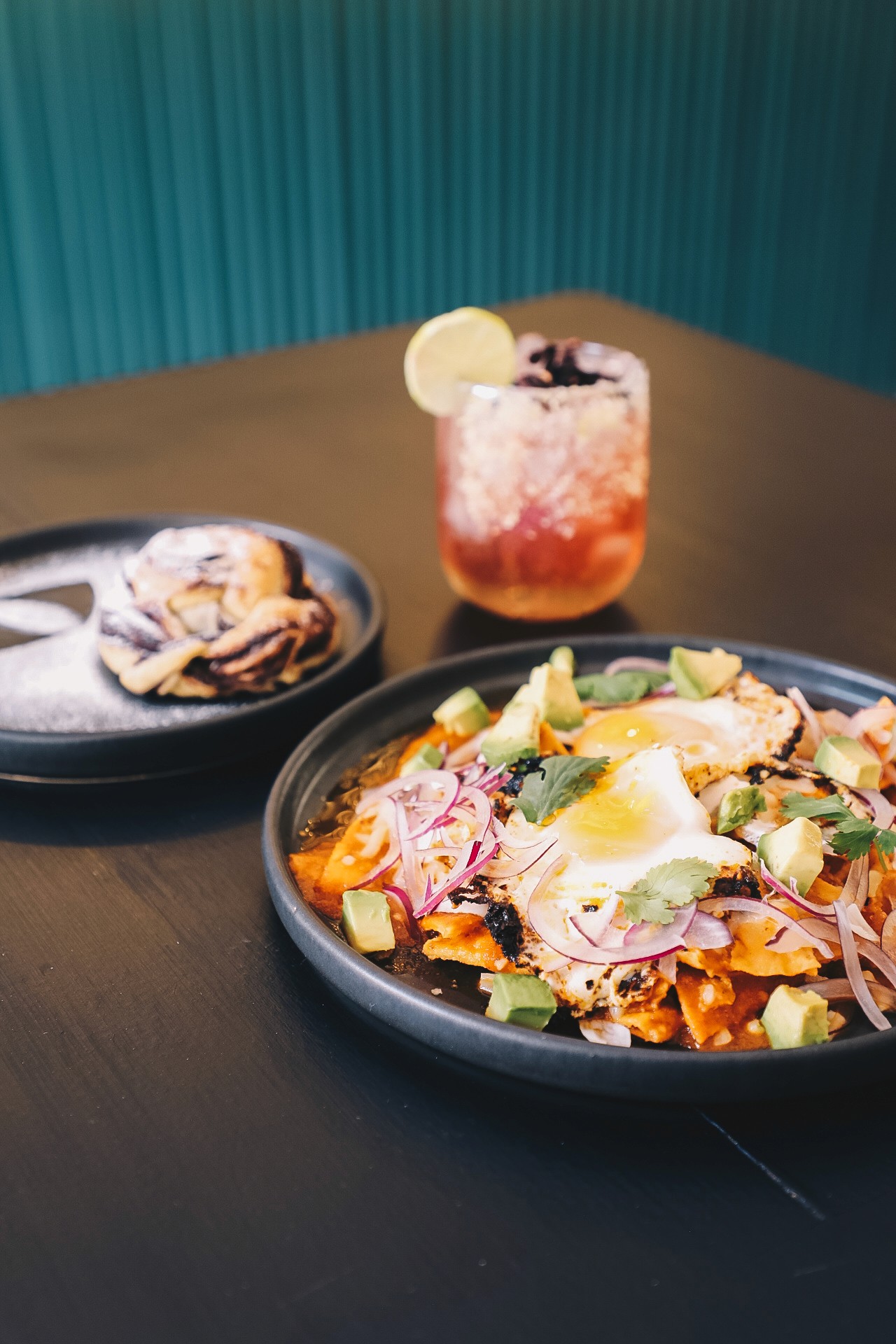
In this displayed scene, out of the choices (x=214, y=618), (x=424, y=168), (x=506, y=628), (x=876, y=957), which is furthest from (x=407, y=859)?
(x=424, y=168)

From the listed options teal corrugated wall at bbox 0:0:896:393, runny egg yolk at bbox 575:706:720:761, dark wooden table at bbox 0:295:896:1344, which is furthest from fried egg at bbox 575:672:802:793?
teal corrugated wall at bbox 0:0:896:393

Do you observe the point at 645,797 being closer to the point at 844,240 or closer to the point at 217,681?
the point at 217,681

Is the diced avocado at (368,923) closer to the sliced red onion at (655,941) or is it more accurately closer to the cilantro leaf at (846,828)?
the sliced red onion at (655,941)

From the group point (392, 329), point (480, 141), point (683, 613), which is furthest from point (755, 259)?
point (683, 613)

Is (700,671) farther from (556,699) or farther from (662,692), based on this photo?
(556,699)

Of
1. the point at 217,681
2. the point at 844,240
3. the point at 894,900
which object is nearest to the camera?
the point at 894,900
